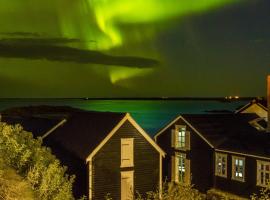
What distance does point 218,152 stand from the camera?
113ft

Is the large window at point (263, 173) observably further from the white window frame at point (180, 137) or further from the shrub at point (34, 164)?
the shrub at point (34, 164)

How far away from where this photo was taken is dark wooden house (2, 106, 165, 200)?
29.4 meters

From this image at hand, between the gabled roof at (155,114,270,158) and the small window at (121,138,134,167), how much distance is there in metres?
7.75

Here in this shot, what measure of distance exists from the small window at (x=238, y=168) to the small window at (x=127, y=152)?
7984 millimetres

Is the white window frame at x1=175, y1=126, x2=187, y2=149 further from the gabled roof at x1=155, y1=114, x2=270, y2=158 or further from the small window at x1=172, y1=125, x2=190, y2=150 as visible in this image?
the gabled roof at x1=155, y1=114, x2=270, y2=158

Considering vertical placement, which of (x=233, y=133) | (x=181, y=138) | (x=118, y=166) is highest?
(x=233, y=133)

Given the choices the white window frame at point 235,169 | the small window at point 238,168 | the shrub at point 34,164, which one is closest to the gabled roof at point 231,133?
the white window frame at point 235,169

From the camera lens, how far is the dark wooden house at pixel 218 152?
104 ft

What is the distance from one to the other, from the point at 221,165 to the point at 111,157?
953 cm

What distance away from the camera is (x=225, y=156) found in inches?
1335

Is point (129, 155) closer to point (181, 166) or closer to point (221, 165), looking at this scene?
point (221, 165)

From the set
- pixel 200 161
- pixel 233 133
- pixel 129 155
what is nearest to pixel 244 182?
pixel 200 161

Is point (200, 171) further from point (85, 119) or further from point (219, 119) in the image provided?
point (85, 119)

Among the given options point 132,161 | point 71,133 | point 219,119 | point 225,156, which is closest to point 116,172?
point 132,161
